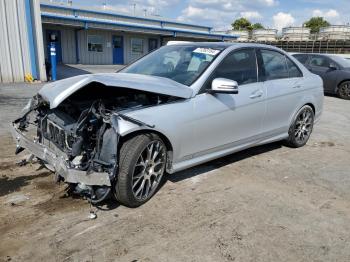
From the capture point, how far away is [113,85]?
3.36 metres

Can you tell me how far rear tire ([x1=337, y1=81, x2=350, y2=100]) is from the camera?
1261 centimetres

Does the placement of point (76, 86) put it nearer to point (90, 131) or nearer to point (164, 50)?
point (90, 131)

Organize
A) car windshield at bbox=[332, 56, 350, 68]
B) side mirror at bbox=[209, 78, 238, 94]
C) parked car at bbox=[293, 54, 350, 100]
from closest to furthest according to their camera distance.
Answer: side mirror at bbox=[209, 78, 238, 94] → parked car at bbox=[293, 54, 350, 100] → car windshield at bbox=[332, 56, 350, 68]

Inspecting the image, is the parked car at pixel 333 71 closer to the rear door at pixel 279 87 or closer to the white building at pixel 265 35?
the rear door at pixel 279 87

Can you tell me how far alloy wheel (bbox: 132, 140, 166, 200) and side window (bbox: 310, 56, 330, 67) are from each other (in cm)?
1126

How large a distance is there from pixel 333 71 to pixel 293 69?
819 centimetres

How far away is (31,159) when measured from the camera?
14.4 ft

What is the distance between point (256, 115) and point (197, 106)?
1.17 m

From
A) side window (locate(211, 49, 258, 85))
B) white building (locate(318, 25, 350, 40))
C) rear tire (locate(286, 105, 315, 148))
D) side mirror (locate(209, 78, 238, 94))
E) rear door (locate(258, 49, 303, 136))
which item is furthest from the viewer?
white building (locate(318, 25, 350, 40))

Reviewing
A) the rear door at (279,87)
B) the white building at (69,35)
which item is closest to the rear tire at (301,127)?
the rear door at (279,87)

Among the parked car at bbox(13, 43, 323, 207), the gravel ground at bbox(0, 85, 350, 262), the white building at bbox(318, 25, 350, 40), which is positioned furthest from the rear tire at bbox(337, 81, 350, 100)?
the white building at bbox(318, 25, 350, 40)

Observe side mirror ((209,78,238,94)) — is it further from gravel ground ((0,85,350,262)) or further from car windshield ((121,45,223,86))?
gravel ground ((0,85,350,262))

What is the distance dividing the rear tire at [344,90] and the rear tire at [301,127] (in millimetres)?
7753

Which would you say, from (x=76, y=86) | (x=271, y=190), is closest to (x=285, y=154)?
(x=271, y=190)
